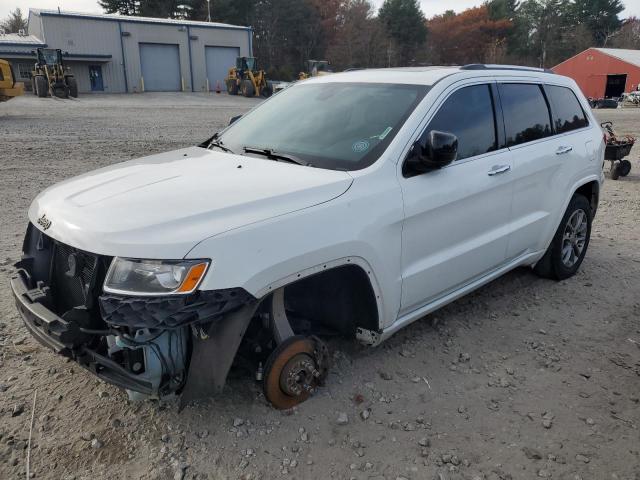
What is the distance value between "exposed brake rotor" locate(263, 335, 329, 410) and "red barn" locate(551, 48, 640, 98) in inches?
2043

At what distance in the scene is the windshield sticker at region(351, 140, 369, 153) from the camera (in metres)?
3.26

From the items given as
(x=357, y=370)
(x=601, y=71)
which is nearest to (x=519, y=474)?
(x=357, y=370)

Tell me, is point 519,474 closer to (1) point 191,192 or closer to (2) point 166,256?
(2) point 166,256

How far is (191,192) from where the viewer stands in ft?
9.34

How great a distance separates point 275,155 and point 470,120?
4.56ft

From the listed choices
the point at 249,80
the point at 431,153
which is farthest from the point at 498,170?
the point at 249,80

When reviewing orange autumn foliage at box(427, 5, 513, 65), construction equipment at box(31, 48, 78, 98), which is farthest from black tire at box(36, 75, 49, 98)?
orange autumn foliage at box(427, 5, 513, 65)

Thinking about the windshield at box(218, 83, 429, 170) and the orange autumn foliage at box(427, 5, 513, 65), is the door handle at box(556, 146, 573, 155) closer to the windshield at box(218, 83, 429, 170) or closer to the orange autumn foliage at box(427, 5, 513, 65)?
the windshield at box(218, 83, 429, 170)

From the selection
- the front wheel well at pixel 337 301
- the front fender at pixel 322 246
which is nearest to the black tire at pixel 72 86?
the front wheel well at pixel 337 301

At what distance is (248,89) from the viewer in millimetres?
33000

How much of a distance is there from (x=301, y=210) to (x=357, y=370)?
130 centimetres

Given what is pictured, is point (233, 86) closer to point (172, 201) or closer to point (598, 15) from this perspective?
point (172, 201)

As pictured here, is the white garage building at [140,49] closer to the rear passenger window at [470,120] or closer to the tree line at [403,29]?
the tree line at [403,29]

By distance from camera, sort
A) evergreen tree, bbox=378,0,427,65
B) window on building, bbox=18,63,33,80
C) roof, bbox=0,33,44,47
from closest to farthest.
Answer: roof, bbox=0,33,44,47 < window on building, bbox=18,63,33,80 < evergreen tree, bbox=378,0,427,65
